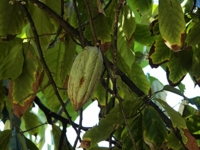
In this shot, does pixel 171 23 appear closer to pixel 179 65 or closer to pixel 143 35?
pixel 179 65

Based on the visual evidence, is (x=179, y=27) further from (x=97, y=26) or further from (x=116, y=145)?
(x=116, y=145)

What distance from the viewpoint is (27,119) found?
177 cm

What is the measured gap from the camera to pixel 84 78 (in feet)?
2.82

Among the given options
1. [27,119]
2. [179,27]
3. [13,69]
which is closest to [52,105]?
[27,119]

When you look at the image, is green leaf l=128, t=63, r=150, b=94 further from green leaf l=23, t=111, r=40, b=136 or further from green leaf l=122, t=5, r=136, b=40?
green leaf l=23, t=111, r=40, b=136

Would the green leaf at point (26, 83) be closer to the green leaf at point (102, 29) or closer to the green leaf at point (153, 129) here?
the green leaf at point (102, 29)

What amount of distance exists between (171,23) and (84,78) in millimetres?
317

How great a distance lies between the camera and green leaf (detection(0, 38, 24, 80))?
3.97ft

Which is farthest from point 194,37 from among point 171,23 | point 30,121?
point 30,121

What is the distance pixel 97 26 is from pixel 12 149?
1.26ft

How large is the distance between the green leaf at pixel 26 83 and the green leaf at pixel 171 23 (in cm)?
36

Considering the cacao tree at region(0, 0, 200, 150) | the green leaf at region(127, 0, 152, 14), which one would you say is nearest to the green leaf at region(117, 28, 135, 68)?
the cacao tree at region(0, 0, 200, 150)

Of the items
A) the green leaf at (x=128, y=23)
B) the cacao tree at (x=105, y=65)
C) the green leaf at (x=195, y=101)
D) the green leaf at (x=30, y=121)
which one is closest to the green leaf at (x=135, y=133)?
the cacao tree at (x=105, y=65)

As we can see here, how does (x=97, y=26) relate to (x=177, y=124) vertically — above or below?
above
